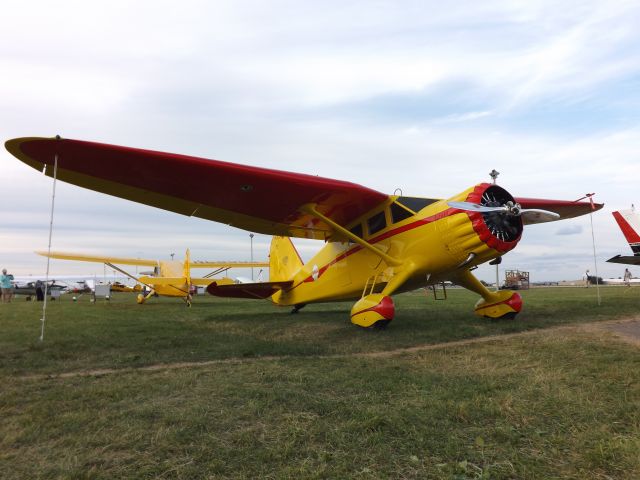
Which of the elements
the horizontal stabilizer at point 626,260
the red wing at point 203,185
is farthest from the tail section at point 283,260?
the horizontal stabilizer at point 626,260

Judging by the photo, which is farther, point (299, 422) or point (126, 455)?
point (299, 422)

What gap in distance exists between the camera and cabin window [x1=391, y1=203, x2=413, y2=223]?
9.51m

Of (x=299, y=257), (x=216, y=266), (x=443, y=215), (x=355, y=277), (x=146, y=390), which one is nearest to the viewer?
(x=146, y=390)

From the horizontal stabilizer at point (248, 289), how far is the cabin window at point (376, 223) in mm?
4495

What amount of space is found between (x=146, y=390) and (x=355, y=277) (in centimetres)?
672

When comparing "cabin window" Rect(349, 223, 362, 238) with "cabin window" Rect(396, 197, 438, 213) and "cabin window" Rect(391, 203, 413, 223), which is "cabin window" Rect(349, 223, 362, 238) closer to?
"cabin window" Rect(391, 203, 413, 223)

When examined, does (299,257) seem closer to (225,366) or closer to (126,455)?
(225,366)

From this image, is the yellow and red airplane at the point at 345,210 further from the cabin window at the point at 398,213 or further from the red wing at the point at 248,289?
the red wing at the point at 248,289

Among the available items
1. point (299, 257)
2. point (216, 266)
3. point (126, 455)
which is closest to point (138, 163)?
point (126, 455)

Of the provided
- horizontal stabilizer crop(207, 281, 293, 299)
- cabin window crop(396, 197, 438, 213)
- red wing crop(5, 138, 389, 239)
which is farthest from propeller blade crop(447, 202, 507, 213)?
horizontal stabilizer crop(207, 281, 293, 299)

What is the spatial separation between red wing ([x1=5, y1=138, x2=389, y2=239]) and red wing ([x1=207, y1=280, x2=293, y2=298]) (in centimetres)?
250

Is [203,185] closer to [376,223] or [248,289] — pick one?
[376,223]

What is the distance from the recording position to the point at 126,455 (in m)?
3.03

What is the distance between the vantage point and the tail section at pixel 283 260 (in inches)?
579
